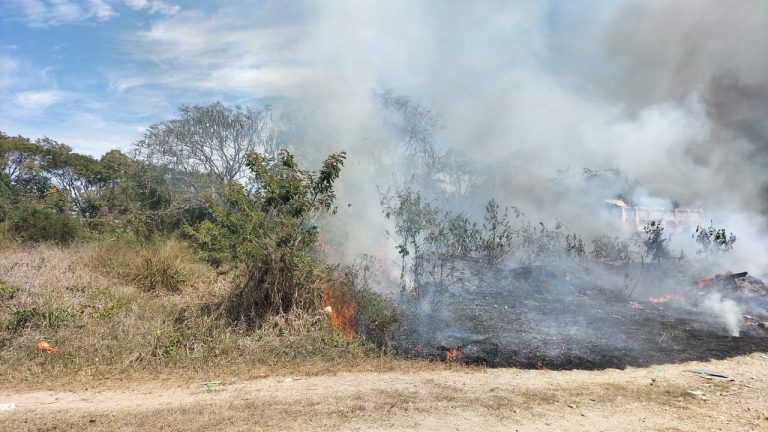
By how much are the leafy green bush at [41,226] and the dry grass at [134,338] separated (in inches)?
110

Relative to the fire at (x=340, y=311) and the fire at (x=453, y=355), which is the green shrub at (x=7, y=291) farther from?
the fire at (x=453, y=355)

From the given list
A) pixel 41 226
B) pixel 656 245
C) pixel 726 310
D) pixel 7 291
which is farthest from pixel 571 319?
pixel 41 226

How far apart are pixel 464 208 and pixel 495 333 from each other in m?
8.90

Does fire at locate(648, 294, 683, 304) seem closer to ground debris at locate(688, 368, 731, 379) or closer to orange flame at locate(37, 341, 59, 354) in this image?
ground debris at locate(688, 368, 731, 379)

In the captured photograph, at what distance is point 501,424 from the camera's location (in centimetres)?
400

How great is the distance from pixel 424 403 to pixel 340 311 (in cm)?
306

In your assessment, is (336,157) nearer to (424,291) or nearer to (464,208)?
(424,291)

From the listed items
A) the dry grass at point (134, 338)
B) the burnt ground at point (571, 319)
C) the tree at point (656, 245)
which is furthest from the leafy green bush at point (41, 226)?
the tree at point (656, 245)

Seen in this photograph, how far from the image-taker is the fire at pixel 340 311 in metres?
6.91

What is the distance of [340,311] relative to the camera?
732 centimetres

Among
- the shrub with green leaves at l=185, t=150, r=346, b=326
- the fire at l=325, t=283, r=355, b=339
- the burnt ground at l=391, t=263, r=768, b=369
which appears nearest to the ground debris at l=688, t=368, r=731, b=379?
the burnt ground at l=391, t=263, r=768, b=369

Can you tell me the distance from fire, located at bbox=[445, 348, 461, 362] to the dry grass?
2.21ft

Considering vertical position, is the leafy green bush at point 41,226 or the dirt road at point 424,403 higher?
the leafy green bush at point 41,226

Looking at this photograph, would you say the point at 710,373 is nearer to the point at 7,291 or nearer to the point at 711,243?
the point at 711,243
